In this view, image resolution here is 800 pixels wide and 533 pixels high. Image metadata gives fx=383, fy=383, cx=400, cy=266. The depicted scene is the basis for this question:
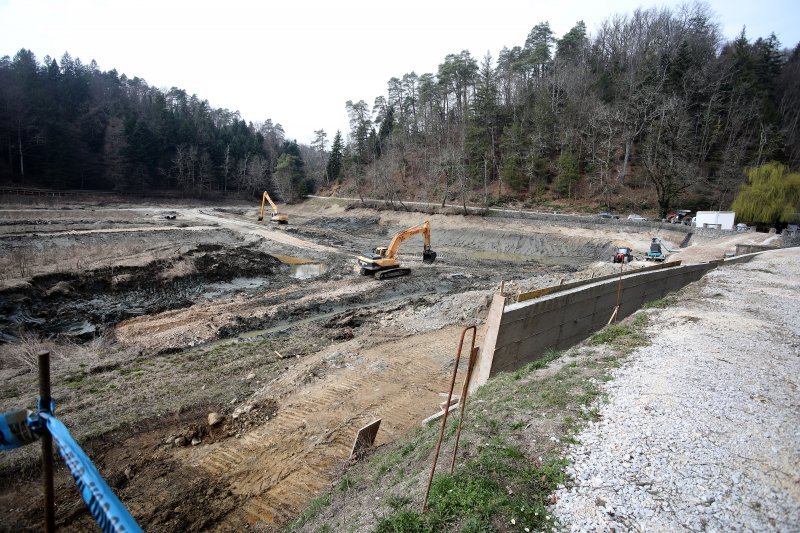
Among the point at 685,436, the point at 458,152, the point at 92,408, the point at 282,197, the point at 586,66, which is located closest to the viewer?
the point at 685,436

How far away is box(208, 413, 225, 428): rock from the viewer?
8.30 metres

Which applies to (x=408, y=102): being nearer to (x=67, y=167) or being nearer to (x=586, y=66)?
(x=586, y=66)

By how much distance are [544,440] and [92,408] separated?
9734mm

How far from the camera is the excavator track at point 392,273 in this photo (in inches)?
898

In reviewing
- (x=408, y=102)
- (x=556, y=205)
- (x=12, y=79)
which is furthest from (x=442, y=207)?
(x=12, y=79)

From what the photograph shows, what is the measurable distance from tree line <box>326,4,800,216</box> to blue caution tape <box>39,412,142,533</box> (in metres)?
45.0

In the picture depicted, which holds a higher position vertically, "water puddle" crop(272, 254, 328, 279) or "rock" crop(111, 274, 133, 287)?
"rock" crop(111, 274, 133, 287)

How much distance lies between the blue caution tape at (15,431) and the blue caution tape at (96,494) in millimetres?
519

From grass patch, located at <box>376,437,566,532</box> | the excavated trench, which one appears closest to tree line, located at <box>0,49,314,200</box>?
the excavated trench

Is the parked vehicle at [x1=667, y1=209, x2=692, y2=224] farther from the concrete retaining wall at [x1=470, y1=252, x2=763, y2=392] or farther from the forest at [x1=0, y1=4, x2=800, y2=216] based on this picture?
the concrete retaining wall at [x1=470, y1=252, x2=763, y2=392]

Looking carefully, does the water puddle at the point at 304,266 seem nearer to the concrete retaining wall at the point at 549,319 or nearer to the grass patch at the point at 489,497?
the concrete retaining wall at the point at 549,319

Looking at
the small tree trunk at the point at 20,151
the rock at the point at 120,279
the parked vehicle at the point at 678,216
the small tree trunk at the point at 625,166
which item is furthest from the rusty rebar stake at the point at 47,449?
the small tree trunk at the point at 20,151

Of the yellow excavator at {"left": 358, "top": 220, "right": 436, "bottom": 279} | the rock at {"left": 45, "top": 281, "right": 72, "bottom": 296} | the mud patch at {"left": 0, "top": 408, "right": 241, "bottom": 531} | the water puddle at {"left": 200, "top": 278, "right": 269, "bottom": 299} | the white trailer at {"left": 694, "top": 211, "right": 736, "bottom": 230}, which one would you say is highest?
the white trailer at {"left": 694, "top": 211, "right": 736, "bottom": 230}

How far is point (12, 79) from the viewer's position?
62.3 metres
